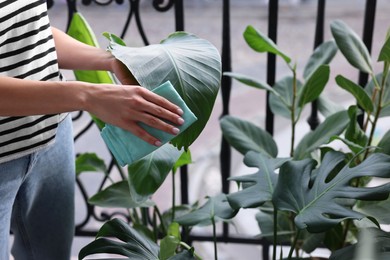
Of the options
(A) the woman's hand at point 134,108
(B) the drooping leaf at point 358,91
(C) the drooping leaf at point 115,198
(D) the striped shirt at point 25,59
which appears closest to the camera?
(A) the woman's hand at point 134,108

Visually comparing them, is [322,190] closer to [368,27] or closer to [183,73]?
[183,73]

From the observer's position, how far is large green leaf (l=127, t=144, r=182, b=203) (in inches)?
41.0

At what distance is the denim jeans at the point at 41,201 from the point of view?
3.09 feet

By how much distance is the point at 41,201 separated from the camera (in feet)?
3.48

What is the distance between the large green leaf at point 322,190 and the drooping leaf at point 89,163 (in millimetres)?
462

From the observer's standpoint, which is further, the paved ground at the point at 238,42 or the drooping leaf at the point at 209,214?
the paved ground at the point at 238,42

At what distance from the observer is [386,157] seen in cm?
96

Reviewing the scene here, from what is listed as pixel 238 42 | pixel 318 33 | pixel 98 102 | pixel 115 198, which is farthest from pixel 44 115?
pixel 238 42

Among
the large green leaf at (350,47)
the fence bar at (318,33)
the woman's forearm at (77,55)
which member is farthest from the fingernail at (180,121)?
the fence bar at (318,33)

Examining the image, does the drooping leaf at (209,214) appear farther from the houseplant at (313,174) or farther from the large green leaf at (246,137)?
the large green leaf at (246,137)

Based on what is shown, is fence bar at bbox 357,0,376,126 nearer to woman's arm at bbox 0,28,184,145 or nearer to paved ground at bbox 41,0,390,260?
woman's arm at bbox 0,28,184,145

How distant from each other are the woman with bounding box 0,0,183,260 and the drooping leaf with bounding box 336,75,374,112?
1.39 ft

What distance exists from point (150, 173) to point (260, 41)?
0.34 meters

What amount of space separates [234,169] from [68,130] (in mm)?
1653
